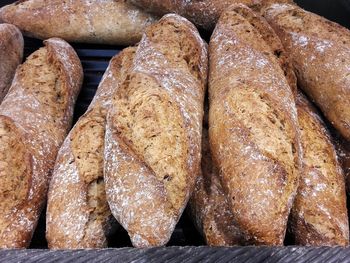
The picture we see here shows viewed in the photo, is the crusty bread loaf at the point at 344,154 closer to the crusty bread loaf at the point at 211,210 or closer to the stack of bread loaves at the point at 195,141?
the stack of bread loaves at the point at 195,141

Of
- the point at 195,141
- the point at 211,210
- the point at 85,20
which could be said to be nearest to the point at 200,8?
the point at 85,20

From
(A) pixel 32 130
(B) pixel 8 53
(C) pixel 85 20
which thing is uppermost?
(C) pixel 85 20

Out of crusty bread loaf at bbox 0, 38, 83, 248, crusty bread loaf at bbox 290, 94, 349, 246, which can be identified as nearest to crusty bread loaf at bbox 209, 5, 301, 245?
crusty bread loaf at bbox 290, 94, 349, 246

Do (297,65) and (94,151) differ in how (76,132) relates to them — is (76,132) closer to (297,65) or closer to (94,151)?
(94,151)

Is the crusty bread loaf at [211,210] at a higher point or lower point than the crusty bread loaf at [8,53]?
lower

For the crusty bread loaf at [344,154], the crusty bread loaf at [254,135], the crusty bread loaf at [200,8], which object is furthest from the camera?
the crusty bread loaf at [200,8]

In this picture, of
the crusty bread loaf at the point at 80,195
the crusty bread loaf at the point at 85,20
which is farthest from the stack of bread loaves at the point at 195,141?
the crusty bread loaf at the point at 85,20

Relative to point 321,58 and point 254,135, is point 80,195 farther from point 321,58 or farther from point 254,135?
point 321,58
